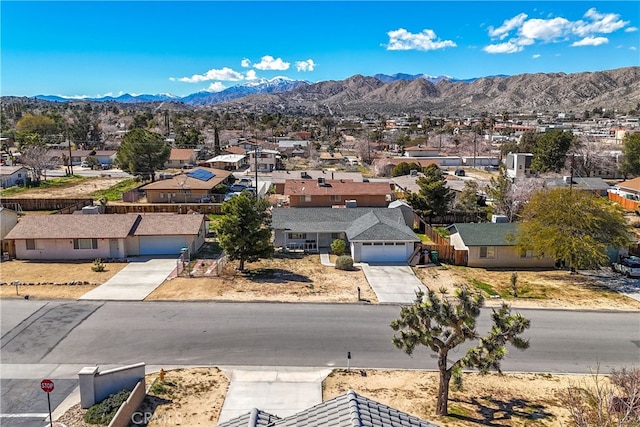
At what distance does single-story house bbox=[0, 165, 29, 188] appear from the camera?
67.8 metres

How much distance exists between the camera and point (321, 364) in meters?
22.2

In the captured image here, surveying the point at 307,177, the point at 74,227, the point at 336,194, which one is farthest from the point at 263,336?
the point at 307,177

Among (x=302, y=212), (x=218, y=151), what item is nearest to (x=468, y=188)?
(x=302, y=212)

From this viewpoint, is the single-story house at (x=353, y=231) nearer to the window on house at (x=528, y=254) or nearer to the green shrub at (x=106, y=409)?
the window on house at (x=528, y=254)

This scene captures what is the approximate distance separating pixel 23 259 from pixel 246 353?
25.3 meters

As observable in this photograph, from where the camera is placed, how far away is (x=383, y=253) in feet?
130

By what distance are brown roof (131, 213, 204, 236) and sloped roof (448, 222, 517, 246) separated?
21.7m

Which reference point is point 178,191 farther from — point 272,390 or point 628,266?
point 628,266

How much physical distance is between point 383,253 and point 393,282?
5.34 m

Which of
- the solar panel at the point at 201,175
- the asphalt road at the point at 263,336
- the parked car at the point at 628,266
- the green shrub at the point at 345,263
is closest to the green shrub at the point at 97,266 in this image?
the asphalt road at the point at 263,336

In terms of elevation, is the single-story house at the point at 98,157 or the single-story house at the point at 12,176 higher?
the single-story house at the point at 98,157

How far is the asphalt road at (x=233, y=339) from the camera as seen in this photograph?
22.1 meters

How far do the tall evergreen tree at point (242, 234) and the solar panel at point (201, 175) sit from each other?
28742mm

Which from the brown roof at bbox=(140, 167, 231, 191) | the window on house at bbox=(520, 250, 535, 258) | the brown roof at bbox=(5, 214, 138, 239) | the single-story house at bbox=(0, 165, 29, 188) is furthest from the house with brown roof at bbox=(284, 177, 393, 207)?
the single-story house at bbox=(0, 165, 29, 188)
